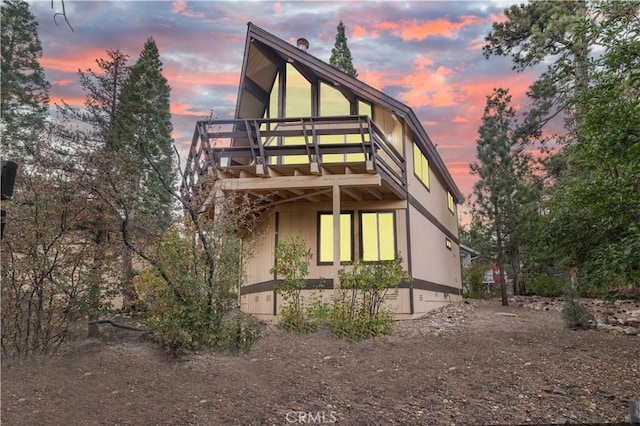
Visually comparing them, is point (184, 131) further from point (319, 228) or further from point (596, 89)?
point (596, 89)

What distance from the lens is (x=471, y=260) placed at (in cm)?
3681

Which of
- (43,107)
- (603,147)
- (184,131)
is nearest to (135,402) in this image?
(603,147)

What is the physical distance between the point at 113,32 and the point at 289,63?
19.4ft

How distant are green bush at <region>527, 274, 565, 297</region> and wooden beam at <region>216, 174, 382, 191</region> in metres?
15.7

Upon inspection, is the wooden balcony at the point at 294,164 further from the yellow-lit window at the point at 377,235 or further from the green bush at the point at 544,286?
the green bush at the point at 544,286

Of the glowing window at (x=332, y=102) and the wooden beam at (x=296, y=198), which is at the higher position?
the glowing window at (x=332, y=102)

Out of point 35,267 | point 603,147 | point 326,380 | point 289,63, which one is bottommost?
point 326,380

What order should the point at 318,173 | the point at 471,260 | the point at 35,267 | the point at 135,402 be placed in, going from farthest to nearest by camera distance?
the point at 471,260 < the point at 318,173 < the point at 35,267 < the point at 135,402

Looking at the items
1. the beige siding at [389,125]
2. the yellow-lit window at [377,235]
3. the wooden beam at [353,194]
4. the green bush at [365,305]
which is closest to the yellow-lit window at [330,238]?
the yellow-lit window at [377,235]

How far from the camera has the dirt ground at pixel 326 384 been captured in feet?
16.2

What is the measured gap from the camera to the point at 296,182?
34.0 ft

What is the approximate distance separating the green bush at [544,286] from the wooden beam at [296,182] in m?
15.7

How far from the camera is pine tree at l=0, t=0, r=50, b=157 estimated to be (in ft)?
55.4

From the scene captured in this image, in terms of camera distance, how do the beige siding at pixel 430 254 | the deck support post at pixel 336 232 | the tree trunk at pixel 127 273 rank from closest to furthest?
the tree trunk at pixel 127 273
the deck support post at pixel 336 232
the beige siding at pixel 430 254
